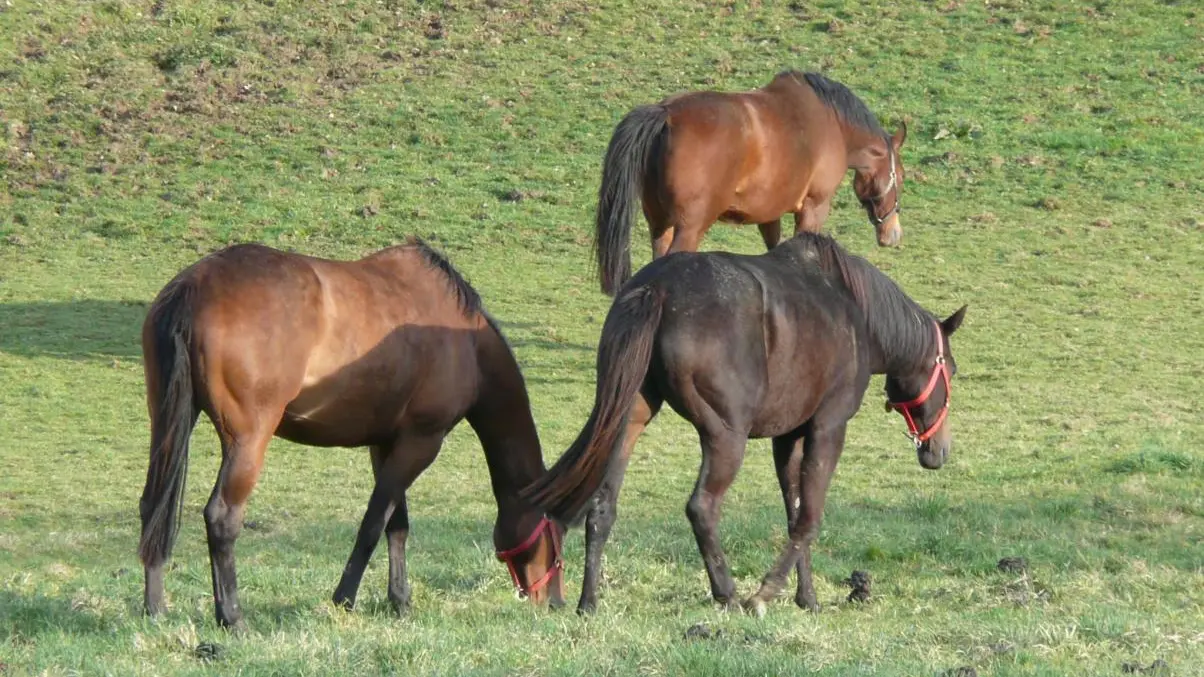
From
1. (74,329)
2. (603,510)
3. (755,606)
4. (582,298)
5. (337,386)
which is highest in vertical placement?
(337,386)

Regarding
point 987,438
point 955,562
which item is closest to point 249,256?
point 955,562

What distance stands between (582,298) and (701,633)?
1094 centimetres

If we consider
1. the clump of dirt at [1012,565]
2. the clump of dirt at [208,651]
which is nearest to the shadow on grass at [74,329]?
the clump of dirt at [1012,565]

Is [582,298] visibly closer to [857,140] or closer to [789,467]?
[857,140]

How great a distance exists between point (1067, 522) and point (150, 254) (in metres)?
12.3

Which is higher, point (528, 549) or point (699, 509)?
point (699, 509)

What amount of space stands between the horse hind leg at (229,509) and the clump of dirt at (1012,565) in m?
3.58

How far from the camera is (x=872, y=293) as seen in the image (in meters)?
7.73

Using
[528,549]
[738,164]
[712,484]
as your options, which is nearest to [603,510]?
[528,549]

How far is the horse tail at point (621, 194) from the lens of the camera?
11031 mm

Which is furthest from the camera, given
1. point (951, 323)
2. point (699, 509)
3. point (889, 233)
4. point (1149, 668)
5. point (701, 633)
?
point (889, 233)

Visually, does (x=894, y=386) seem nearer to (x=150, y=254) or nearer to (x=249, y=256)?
(x=249, y=256)

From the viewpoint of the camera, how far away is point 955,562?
8.16m

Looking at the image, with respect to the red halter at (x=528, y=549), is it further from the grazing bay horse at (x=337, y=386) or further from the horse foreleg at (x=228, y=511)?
the horse foreleg at (x=228, y=511)
